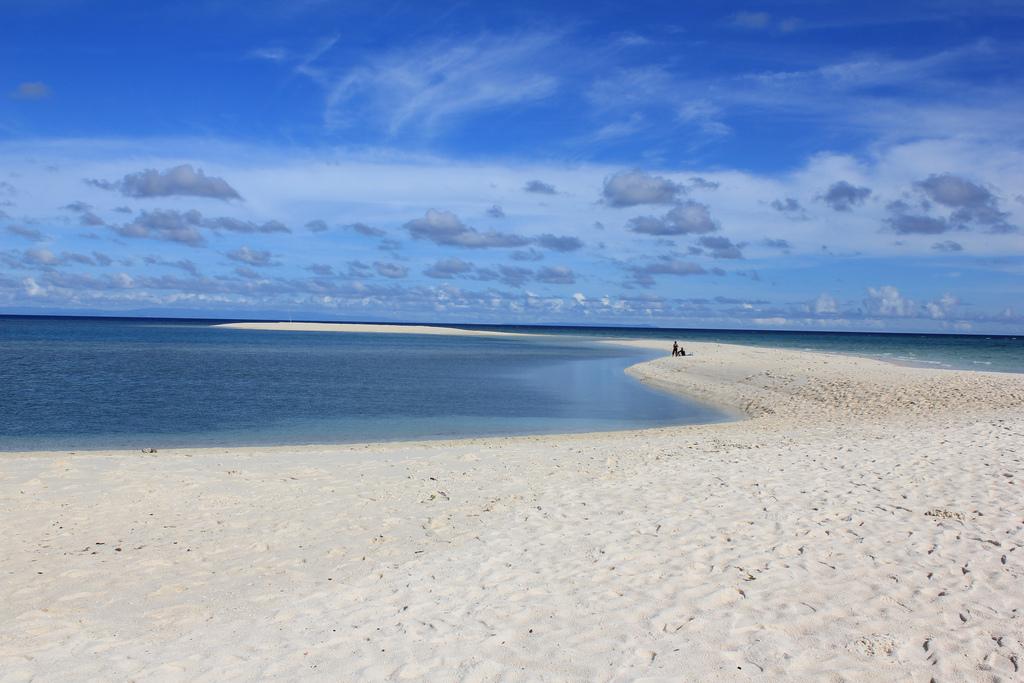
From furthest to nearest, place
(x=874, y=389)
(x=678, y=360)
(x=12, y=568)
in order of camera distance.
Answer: (x=678, y=360) → (x=874, y=389) → (x=12, y=568)

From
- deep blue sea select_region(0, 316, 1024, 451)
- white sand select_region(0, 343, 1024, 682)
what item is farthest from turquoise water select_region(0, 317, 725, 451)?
white sand select_region(0, 343, 1024, 682)

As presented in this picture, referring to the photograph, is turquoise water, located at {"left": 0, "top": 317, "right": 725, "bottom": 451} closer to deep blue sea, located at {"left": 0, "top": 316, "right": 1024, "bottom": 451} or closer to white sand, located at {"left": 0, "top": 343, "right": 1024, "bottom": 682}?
deep blue sea, located at {"left": 0, "top": 316, "right": 1024, "bottom": 451}

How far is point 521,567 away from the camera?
8.30m

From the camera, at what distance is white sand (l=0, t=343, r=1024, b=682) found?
20.3ft

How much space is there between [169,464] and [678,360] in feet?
146

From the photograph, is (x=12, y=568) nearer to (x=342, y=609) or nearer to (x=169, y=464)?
(x=342, y=609)

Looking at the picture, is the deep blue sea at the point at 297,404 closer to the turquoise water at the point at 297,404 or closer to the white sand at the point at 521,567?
the turquoise water at the point at 297,404

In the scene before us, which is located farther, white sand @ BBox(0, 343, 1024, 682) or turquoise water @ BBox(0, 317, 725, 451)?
turquoise water @ BBox(0, 317, 725, 451)

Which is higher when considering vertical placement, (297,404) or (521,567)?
(521,567)

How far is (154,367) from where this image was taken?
46594 millimetres

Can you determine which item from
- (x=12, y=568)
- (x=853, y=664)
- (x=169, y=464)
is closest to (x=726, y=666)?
(x=853, y=664)

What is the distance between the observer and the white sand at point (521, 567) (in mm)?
6195

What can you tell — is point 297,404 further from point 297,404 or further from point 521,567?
point 521,567

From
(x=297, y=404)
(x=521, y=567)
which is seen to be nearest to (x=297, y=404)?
(x=297, y=404)
